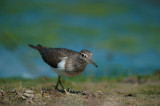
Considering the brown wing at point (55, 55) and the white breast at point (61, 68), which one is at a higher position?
the brown wing at point (55, 55)

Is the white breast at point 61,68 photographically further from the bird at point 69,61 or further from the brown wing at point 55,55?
the brown wing at point 55,55

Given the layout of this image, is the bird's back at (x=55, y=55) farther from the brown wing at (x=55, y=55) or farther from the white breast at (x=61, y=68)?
the white breast at (x=61, y=68)

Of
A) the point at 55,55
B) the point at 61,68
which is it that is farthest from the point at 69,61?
the point at 55,55

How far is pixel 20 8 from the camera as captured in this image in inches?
747

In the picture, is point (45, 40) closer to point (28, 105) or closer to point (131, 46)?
point (131, 46)

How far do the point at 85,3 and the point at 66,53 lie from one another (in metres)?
12.4

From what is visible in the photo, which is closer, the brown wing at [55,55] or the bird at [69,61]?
the bird at [69,61]

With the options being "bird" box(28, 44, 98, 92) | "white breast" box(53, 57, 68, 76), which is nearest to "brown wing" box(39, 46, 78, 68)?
"bird" box(28, 44, 98, 92)

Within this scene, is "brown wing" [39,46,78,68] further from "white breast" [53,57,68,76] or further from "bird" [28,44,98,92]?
"white breast" [53,57,68,76]

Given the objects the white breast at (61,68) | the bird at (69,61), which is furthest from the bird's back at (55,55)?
the white breast at (61,68)

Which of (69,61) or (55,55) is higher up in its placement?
(55,55)

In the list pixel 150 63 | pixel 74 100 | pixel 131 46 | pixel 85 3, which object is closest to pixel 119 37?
pixel 131 46

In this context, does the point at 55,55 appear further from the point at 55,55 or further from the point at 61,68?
the point at 61,68

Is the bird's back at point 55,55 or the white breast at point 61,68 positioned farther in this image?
the bird's back at point 55,55
